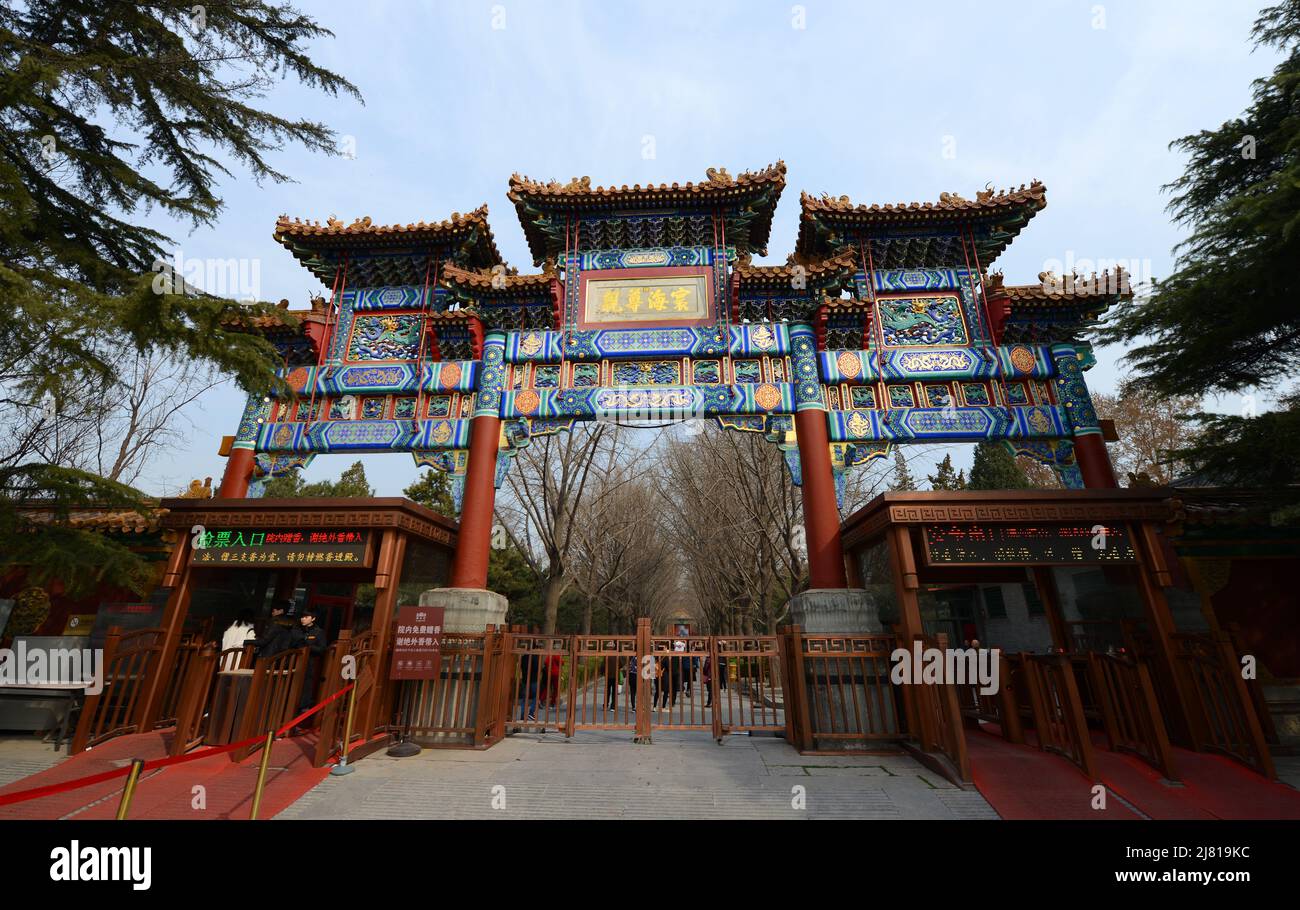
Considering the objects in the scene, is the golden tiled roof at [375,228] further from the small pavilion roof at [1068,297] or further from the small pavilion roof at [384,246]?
the small pavilion roof at [1068,297]

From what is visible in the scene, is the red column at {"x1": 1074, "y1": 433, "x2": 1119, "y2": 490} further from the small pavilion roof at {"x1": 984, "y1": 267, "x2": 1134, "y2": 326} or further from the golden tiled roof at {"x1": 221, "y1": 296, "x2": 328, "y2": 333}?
the golden tiled roof at {"x1": 221, "y1": 296, "x2": 328, "y2": 333}

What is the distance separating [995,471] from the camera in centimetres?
2706

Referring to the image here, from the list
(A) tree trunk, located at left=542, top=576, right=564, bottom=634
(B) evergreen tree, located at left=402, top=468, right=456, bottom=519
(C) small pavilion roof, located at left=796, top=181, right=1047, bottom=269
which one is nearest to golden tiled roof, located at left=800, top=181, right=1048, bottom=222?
(C) small pavilion roof, located at left=796, top=181, right=1047, bottom=269

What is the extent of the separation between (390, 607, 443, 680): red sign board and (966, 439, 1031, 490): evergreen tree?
2686cm

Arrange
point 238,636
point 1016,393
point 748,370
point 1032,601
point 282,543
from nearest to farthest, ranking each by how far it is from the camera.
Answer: point 282,543
point 238,636
point 1016,393
point 748,370
point 1032,601

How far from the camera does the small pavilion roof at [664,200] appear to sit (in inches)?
428

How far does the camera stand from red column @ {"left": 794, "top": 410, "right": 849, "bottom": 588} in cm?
874

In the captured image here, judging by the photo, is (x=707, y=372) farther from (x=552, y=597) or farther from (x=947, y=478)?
(x=947, y=478)

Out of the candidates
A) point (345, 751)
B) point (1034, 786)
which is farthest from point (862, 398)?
point (345, 751)

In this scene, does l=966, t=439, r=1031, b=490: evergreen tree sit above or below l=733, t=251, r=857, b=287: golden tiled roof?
above

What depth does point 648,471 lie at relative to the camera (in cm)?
2144

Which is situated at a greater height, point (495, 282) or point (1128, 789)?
point (495, 282)

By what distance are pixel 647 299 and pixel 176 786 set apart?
972cm

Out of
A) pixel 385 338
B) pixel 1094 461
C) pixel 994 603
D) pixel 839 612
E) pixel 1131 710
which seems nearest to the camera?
pixel 1131 710
